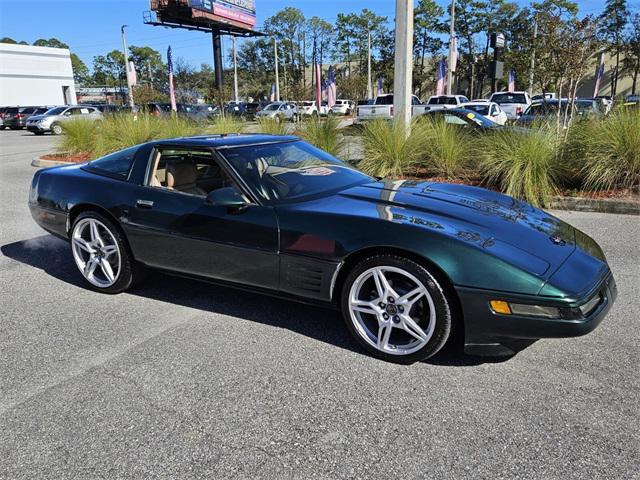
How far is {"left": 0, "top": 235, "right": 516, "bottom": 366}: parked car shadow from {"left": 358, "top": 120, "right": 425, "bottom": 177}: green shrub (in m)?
5.13

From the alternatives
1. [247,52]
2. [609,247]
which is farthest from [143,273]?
[247,52]

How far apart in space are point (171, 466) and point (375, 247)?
1.58m

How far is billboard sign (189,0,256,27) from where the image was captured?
4025cm

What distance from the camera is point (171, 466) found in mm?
2254

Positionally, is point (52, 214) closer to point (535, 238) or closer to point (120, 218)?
point (120, 218)

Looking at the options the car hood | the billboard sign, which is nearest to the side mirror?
the car hood

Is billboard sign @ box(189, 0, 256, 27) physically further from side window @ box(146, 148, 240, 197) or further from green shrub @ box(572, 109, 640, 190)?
side window @ box(146, 148, 240, 197)

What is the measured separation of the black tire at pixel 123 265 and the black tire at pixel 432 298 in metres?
1.97

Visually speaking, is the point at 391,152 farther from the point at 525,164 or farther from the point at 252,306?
the point at 252,306

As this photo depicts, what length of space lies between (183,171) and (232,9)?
4529cm

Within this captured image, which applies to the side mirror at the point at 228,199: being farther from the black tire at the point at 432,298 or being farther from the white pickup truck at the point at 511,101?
the white pickup truck at the point at 511,101

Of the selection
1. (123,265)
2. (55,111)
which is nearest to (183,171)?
(123,265)

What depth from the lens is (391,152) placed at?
9.08 m

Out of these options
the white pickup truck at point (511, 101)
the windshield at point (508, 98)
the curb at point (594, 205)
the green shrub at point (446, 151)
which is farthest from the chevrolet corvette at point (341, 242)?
the windshield at point (508, 98)
